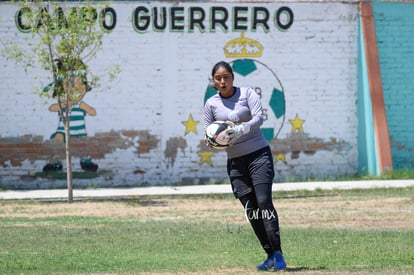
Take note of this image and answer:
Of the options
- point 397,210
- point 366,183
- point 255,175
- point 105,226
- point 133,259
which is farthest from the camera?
point 366,183

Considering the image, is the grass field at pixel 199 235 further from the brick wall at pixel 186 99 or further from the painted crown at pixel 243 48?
A: the painted crown at pixel 243 48

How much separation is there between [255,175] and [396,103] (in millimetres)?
12550

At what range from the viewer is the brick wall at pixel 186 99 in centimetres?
1984

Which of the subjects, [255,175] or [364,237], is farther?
[364,237]

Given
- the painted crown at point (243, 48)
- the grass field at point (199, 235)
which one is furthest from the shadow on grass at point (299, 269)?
the painted crown at point (243, 48)

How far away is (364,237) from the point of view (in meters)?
11.4

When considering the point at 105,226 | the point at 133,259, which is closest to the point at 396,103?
the point at 105,226

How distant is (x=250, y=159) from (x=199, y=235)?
3.21m

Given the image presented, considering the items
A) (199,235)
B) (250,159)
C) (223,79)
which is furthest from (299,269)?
(199,235)

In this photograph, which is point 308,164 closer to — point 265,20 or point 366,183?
point 366,183

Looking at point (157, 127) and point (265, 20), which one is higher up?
point (265, 20)

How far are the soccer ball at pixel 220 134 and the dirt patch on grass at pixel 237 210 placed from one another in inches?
178

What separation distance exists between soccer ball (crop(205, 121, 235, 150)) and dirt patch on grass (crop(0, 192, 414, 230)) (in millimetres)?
4519

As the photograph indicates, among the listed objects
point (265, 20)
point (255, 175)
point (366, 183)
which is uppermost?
point (265, 20)
